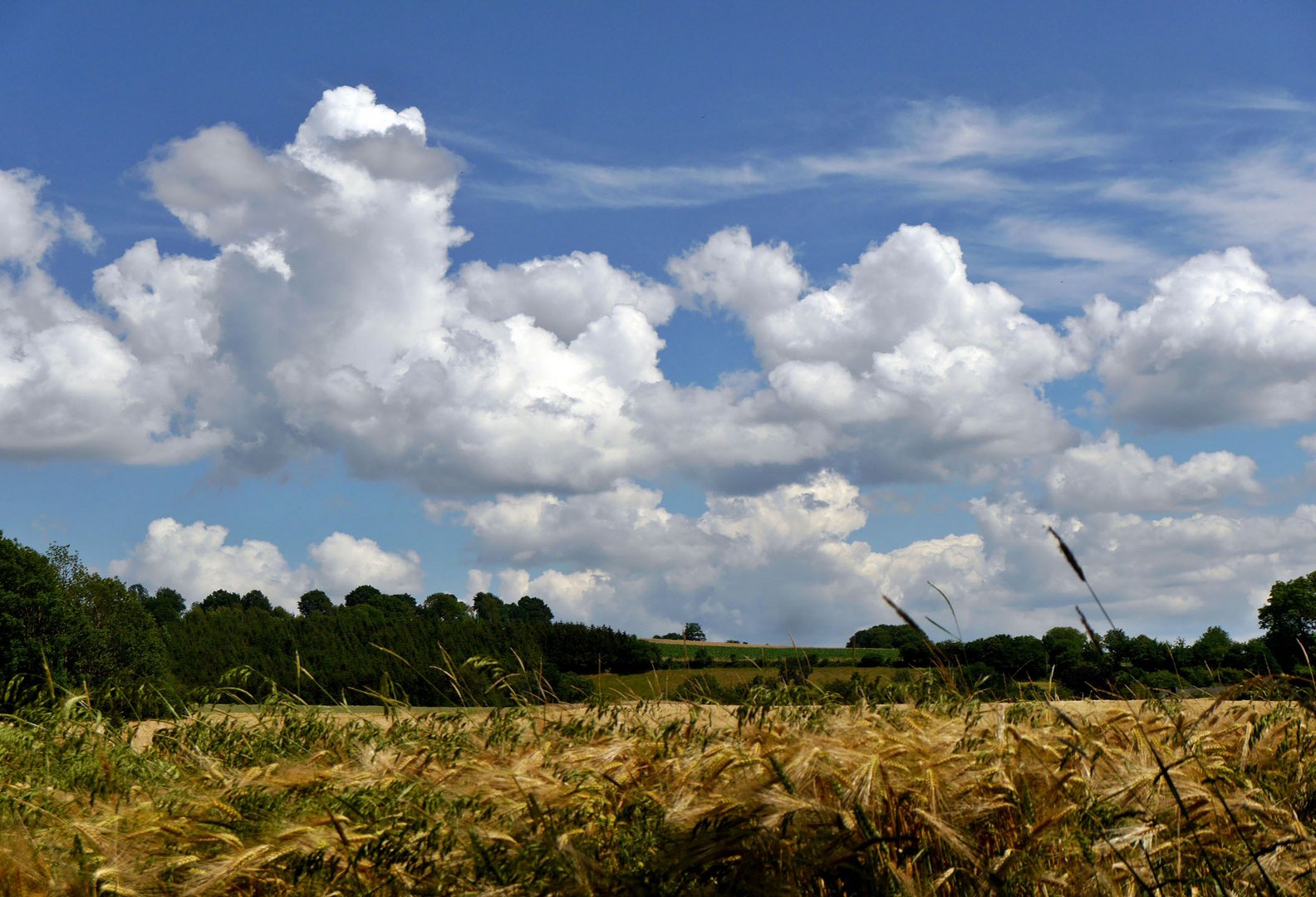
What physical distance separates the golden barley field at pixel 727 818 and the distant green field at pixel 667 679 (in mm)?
2301

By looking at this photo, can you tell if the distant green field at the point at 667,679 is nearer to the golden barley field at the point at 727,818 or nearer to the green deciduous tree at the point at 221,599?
the golden barley field at the point at 727,818

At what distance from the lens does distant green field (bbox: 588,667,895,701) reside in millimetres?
7668

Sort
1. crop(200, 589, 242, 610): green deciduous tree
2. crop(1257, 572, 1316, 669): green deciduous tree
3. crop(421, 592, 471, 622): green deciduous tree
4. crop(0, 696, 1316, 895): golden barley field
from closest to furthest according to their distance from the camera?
1. crop(0, 696, 1316, 895): golden barley field
2. crop(1257, 572, 1316, 669): green deciduous tree
3. crop(421, 592, 471, 622): green deciduous tree
4. crop(200, 589, 242, 610): green deciduous tree

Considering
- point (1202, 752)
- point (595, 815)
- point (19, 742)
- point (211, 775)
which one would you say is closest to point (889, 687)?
point (1202, 752)

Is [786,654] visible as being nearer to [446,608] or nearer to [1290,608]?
[1290,608]

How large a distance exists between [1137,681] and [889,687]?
79.8 inches

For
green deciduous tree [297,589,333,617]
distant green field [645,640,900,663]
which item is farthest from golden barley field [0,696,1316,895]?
green deciduous tree [297,589,333,617]

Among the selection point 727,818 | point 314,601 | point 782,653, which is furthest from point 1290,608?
point 314,601

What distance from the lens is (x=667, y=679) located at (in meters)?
8.04

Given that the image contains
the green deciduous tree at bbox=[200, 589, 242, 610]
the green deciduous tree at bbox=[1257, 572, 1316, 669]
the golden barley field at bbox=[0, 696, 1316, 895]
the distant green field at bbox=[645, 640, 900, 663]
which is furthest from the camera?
the green deciduous tree at bbox=[200, 589, 242, 610]

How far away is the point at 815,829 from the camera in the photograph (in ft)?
11.6

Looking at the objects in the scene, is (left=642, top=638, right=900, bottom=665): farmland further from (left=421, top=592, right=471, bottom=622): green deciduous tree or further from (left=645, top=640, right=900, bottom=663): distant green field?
(left=421, top=592, right=471, bottom=622): green deciduous tree

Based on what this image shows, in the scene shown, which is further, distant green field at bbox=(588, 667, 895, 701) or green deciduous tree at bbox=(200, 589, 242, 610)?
green deciduous tree at bbox=(200, 589, 242, 610)

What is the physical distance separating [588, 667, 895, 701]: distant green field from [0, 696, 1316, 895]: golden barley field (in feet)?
7.55
